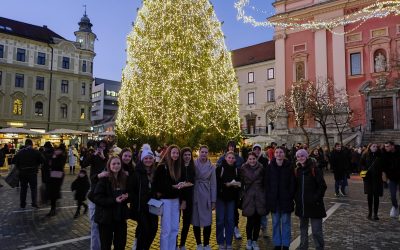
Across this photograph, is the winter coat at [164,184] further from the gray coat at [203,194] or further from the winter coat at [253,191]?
the winter coat at [253,191]

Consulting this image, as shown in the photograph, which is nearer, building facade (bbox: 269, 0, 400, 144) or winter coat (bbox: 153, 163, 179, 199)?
winter coat (bbox: 153, 163, 179, 199)

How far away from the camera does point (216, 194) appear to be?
22.0 ft

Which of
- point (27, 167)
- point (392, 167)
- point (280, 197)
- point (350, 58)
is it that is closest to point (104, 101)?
point (350, 58)

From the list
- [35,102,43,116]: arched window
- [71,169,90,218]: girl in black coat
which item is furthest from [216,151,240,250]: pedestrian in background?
[35,102,43,116]: arched window

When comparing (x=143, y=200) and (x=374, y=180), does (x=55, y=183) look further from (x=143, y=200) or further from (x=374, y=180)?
(x=374, y=180)

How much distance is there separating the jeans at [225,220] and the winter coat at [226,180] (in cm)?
11

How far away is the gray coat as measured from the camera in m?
6.55

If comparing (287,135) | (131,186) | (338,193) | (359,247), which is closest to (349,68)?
(287,135)

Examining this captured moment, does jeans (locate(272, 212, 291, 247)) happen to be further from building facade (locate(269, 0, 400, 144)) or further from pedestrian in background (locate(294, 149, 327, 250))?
building facade (locate(269, 0, 400, 144))

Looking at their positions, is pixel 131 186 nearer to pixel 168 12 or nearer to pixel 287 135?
pixel 168 12

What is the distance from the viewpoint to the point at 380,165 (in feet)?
31.2

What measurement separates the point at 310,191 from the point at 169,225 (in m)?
2.55

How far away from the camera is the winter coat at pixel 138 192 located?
18.5 feet

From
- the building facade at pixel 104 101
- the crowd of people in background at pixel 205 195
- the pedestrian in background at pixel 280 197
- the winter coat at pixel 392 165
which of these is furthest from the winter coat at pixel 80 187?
the building facade at pixel 104 101
